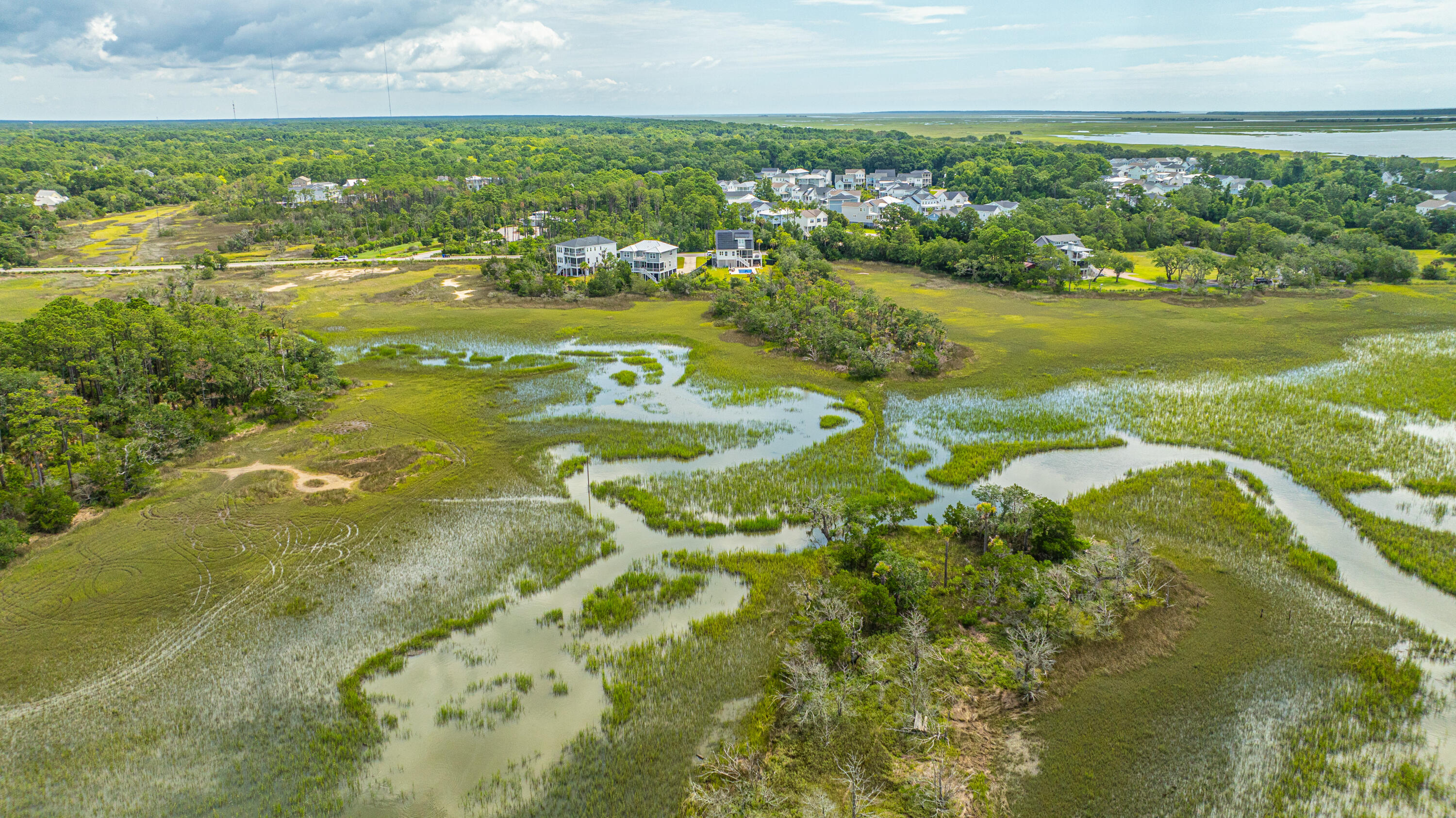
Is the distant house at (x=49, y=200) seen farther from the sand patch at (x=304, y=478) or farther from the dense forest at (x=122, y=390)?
the sand patch at (x=304, y=478)

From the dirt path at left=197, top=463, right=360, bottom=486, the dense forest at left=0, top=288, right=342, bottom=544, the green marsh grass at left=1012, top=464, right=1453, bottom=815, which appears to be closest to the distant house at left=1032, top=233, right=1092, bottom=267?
the green marsh grass at left=1012, top=464, right=1453, bottom=815

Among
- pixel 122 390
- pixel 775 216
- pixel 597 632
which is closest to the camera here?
pixel 597 632

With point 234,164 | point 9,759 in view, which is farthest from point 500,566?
point 234,164

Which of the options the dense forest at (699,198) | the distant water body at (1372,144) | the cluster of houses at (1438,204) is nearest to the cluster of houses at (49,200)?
the dense forest at (699,198)

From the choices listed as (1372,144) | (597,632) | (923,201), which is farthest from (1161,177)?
(597,632)

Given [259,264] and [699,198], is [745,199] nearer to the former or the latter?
[699,198]

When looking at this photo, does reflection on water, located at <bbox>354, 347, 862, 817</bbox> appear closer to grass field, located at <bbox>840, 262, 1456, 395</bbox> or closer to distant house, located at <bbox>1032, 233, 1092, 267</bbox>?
grass field, located at <bbox>840, 262, 1456, 395</bbox>

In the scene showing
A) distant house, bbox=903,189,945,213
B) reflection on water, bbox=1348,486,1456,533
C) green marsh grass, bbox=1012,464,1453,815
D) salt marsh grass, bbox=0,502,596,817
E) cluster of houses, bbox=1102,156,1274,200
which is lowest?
salt marsh grass, bbox=0,502,596,817

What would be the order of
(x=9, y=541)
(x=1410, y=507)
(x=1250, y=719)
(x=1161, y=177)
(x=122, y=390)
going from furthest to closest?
1. (x=1161, y=177)
2. (x=122, y=390)
3. (x=1410, y=507)
4. (x=9, y=541)
5. (x=1250, y=719)
